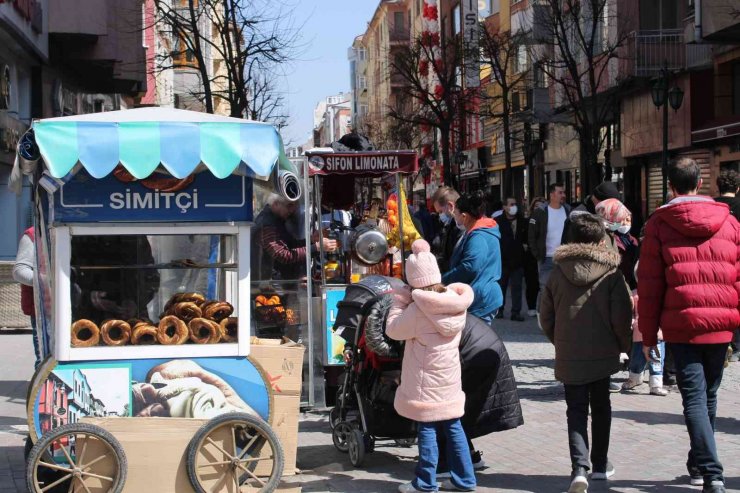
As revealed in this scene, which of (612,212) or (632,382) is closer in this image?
(612,212)

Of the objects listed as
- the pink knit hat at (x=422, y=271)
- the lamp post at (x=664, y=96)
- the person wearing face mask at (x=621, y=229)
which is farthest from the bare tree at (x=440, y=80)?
the pink knit hat at (x=422, y=271)

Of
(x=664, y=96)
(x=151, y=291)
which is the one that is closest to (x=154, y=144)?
(x=151, y=291)

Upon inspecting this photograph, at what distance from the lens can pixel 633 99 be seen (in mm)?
30828

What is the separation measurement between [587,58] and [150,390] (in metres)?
24.0

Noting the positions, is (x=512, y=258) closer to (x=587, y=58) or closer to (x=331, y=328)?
(x=331, y=328)

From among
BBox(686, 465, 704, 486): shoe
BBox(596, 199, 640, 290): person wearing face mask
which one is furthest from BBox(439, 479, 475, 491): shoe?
BBox(596, 199, 640, 290): person wearing face mask

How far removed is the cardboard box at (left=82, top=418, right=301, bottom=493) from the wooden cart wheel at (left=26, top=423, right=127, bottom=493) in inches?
2.0

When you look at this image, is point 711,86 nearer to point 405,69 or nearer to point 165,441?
point 405,69

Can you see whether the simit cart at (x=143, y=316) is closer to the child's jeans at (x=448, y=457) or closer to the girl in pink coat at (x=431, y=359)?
the girl in pink coat at (x=431, y=359)

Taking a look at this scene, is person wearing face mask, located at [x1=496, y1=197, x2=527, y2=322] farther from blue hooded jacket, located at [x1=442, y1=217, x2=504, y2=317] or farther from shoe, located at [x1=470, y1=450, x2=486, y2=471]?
shoe, located at [x1=470, y1=450, x2=486, y2=471]

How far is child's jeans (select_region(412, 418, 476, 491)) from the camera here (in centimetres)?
671

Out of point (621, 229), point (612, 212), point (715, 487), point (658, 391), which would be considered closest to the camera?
point (715, 487)

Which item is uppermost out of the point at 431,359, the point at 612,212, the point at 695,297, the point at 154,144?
the point at 154,144

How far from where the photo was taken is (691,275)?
252 inches
